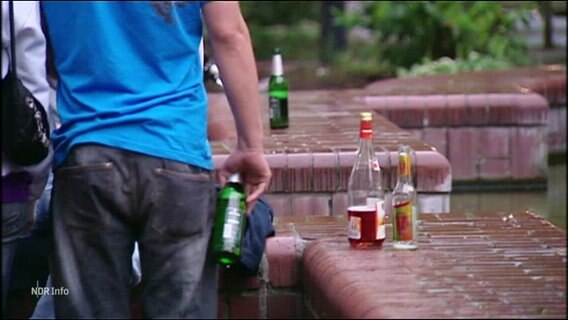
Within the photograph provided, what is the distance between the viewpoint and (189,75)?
3.44m

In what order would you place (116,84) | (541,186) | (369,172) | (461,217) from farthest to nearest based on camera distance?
(541,186), (461,217), (369,172), (116,84)

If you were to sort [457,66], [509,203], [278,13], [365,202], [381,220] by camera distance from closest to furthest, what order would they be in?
1. [381,220]
2. [365,202]
3. [509,203]
4. [457,66]
5. [278,13]

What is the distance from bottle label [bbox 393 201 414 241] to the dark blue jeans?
98cm

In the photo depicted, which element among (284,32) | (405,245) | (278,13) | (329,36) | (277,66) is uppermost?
(278,13)

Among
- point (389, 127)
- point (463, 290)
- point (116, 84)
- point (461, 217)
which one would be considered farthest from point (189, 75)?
point (389, 127)

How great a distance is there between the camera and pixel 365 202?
4539 mm

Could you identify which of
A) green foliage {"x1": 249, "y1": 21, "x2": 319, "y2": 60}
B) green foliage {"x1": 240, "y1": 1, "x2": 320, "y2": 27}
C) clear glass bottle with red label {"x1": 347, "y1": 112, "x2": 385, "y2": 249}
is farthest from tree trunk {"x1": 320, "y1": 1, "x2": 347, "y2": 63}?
clear glass bottle with red label {"x1": 347, "y1": 112, "x2": 385, "y2": 249}

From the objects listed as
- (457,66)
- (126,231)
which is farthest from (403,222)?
(457,66)

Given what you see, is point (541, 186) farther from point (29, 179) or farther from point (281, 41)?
point (281, 41)

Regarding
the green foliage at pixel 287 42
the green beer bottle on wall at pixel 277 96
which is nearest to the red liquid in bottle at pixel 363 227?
the green beer bottle on wall at pixel 277 96

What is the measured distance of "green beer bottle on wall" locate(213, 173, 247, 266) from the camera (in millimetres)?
3465

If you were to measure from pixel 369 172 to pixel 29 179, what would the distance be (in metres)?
1.39

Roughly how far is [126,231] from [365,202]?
130 centimetres

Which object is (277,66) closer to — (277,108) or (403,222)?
(277,108)
